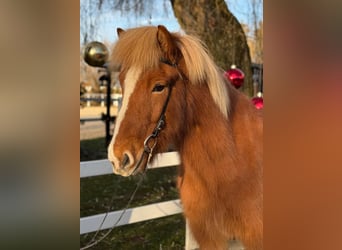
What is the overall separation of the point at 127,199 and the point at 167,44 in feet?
2.41

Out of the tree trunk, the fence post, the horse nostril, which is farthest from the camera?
the fence post

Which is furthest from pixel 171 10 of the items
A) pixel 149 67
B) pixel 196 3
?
pixel 149 67

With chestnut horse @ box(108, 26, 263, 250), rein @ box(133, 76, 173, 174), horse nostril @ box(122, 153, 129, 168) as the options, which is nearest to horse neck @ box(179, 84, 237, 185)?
chestnut horse @ box(108, 26, 263, 250)

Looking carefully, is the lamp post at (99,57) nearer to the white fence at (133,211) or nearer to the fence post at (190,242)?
the white fence at (133,211)

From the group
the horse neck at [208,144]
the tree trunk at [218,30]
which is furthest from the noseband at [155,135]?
the tree trunk at [218,30]

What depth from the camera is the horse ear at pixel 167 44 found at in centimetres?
95

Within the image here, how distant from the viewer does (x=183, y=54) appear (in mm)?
1000

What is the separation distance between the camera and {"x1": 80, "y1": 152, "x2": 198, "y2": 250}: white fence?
1.21 m

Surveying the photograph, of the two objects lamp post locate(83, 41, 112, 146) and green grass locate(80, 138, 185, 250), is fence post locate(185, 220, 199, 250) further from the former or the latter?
lamp post locate(83, 41, 112, 146)

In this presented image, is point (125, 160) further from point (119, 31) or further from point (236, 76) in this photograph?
point (236, 76)

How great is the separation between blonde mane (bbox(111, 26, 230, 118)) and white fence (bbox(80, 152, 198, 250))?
10.2 inches
